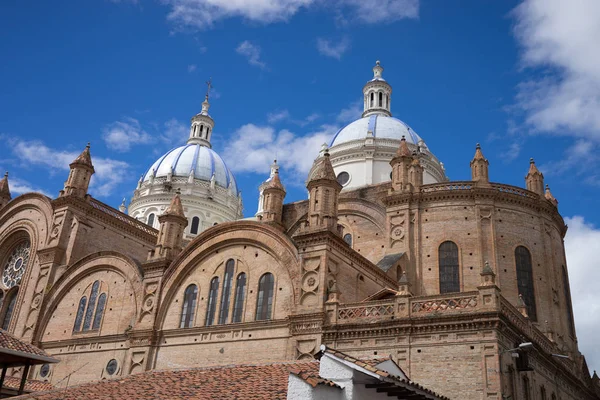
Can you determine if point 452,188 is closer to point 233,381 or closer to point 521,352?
point 521,352

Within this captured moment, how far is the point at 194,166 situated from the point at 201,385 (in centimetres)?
5391

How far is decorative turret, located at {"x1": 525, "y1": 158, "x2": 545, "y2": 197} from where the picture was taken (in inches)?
1560

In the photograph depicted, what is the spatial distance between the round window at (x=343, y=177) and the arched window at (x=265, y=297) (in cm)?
1800

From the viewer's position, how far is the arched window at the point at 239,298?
31.3m

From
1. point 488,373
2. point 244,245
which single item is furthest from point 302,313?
point 488,373

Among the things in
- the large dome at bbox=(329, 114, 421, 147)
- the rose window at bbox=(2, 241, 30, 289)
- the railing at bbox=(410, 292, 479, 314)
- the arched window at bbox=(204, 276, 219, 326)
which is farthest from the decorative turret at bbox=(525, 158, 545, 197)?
the rose window at bbox=(2, 241, 30, 289)

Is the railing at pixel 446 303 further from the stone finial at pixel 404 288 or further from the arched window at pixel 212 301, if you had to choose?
the arched window at pixel 212 301

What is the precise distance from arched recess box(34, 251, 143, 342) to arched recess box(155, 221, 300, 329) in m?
2.39

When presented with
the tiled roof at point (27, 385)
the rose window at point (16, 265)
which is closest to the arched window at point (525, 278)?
the tiled roof at point (27, 385)

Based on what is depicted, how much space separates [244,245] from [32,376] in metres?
15.2

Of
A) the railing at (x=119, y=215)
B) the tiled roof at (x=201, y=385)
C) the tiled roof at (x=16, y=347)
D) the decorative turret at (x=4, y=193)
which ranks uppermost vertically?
the decorative turret at (x=4, y=193)

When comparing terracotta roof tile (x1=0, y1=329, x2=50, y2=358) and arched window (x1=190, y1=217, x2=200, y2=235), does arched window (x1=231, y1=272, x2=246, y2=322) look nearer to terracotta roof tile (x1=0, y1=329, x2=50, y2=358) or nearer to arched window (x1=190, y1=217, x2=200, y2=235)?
terracotta roof tile (x1=0, y1=329, x2=50, y2=358)

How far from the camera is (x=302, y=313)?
28672 mm

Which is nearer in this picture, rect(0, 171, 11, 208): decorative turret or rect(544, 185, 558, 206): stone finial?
rect(544, 185, 558, 206): stone finial
